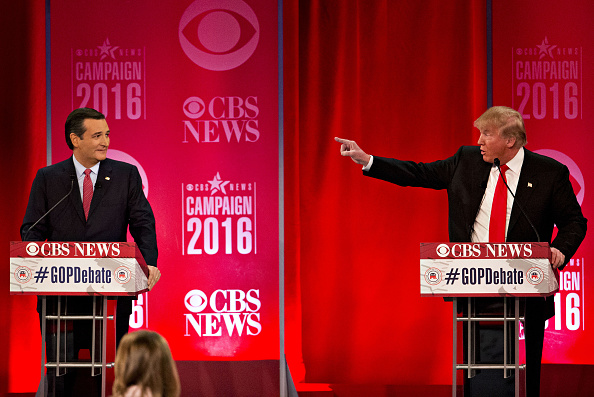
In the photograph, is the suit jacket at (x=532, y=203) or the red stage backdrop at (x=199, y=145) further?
the red stage backdrop at (x=199, y=145)

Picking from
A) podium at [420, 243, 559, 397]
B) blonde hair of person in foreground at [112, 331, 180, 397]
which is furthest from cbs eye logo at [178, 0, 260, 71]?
blonde hair of person in foreground at [112, 331, 180, 397]

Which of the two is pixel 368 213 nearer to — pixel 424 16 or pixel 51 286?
pixel 424 16

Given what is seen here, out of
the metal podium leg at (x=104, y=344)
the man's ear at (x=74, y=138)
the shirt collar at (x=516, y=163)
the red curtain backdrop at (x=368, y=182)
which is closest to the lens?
the metal podium leg at (x=104, y=344)

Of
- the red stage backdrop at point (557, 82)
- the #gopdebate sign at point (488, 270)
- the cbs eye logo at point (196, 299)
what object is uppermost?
the red stage backdrop at point (557, 82)

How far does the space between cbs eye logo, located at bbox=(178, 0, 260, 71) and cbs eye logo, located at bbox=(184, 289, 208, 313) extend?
1516 millimetres

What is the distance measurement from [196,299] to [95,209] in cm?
165

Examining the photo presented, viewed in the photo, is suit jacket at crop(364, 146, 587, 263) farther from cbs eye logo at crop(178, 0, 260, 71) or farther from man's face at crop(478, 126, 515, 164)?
cbs eye logo at crop(178, 0, 260, 71)

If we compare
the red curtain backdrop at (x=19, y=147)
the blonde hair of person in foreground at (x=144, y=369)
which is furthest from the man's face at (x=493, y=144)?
the red curtain backdrop at (x=19, y=147)

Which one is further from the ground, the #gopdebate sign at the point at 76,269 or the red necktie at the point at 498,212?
the red necktie at the point at 498,212

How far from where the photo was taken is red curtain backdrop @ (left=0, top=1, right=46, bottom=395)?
5160 millimetres

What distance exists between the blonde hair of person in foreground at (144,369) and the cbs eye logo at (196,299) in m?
3.12

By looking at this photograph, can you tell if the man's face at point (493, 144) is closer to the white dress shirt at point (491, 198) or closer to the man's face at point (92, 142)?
the white dress shirt at point (491, 198)

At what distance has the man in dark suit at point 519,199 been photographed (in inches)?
137

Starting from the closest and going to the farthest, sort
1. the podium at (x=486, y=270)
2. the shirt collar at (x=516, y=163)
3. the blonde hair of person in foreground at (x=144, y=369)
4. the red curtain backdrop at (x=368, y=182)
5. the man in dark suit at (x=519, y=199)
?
the blonde hair of person in foreground at (x=144, y=369) → the podium at (x=486, y=270) → the man in dark suit at (x=519, y=199) → the shirt collar at (x=516, y=163) → the red curtain backdrop at (x=368, y=182)
